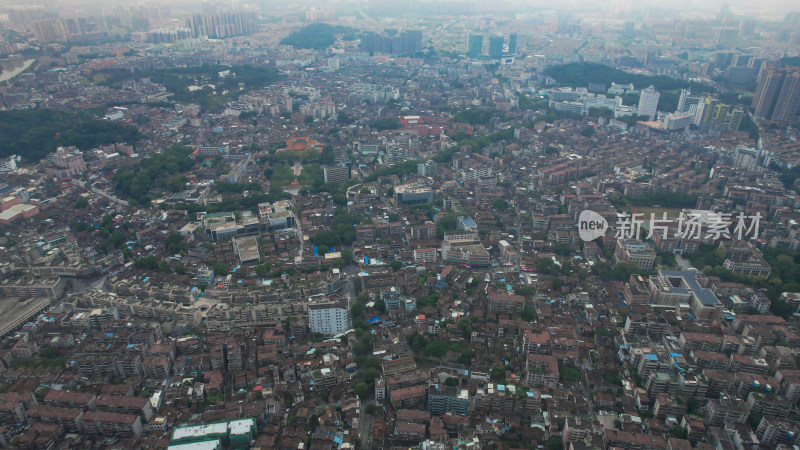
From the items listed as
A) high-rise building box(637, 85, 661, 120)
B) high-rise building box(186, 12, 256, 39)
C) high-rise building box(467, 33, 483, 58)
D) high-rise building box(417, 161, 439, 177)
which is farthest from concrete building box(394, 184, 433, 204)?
high-rise building box(186, 12, 256, 39)

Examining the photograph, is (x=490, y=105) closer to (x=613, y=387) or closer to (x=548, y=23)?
(x=613, y=387)

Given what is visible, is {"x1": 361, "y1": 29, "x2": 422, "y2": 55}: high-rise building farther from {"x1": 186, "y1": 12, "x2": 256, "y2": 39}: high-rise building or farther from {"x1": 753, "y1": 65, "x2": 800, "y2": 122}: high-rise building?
{"x1": 753, "y1": 65, "x2": 800, "y2": 122}: high-rise building

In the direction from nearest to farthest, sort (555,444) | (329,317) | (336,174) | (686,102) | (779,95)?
(555,444) → (329,317) → (336,174) → (779,95) → (686,102)

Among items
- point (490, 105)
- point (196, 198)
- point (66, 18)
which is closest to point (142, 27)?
point (66, 18)

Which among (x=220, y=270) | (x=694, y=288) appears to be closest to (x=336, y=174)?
(x=220, y=270)

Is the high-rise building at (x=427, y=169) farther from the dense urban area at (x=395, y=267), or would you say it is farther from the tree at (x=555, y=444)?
the tree at (x=555, y=444)

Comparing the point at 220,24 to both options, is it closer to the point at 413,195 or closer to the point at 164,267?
Answer: the point at 413,195
